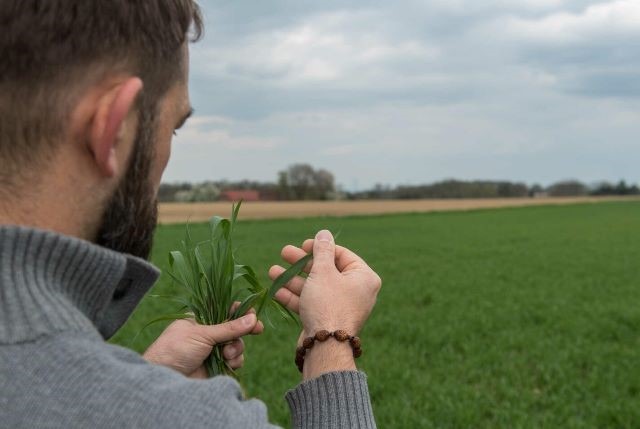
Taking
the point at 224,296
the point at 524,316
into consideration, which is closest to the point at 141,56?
the point at 224,296

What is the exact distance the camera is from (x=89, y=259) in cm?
116

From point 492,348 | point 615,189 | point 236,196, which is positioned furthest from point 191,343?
point 615,189

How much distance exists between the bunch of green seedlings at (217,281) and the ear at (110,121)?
108 centimetres

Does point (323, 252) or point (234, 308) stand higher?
point (323, 252)

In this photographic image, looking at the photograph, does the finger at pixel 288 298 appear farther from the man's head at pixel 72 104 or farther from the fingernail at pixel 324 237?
the man's head at pixel 72 104

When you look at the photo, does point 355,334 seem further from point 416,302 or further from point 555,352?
point 416,302

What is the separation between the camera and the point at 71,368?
1.03 metres

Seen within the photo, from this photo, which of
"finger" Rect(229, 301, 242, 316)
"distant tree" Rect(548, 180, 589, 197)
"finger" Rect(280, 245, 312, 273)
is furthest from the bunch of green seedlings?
"distant tree" Rect(548, 180, 589, 197)

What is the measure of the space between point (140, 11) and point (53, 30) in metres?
0.15

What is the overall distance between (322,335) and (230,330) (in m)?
0.37

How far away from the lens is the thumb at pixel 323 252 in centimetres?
186

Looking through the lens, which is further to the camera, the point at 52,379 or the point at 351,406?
the point at 351,406

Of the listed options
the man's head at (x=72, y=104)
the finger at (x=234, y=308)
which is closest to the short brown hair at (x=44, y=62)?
the man's head at (x=72, y=104)

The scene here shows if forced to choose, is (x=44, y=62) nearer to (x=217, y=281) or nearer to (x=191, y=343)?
(x=191, y=343)
